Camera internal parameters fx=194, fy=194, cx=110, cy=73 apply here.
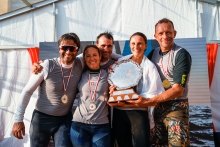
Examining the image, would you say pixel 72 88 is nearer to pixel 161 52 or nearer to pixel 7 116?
pixel 161 52

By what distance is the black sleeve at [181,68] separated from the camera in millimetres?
1751

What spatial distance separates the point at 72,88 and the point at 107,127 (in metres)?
0.50

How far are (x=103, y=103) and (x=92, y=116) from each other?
0.16 m

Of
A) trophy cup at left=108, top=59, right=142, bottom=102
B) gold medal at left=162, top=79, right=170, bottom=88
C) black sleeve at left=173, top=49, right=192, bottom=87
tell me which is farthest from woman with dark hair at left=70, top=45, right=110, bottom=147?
black sleeve at left=173, top=49, right=192, bottom=87

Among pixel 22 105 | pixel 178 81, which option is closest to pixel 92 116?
pixel 22 105

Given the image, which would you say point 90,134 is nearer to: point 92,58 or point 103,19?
point 92,58

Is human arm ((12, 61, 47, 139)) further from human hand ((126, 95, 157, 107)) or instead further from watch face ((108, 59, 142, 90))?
human hand ((126, 95, 157, 107))

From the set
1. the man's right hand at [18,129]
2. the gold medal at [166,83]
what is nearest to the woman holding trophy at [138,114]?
the gold medal at [166,83]

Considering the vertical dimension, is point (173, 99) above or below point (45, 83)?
below

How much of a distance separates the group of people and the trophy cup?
2.1 inches

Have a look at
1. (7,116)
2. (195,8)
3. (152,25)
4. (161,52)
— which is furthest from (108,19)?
(7,116)

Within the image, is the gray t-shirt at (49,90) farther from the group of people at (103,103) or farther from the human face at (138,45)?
the human face at (138,45)

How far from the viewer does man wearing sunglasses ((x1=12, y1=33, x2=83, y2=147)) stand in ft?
6.03

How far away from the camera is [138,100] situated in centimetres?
168
